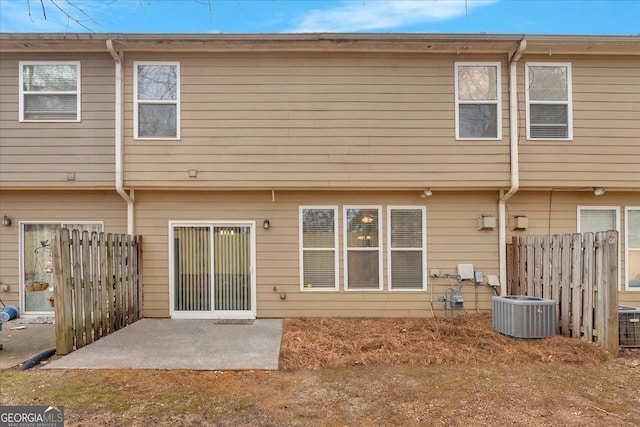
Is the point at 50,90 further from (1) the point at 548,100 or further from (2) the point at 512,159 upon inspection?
(1) the point at 548,100

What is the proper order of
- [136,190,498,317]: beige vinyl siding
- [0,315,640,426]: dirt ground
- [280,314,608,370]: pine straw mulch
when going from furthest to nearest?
1. [136,190,498,317]: beige vinyl siding
2. [280,314,608,370]: pine straw mulch
3. [0,315,640,426]: dirt ground

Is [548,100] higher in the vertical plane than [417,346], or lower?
higher

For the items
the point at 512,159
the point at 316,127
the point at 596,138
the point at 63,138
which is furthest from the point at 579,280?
the point at 63,138

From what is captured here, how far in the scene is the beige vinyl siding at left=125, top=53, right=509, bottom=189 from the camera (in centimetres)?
663

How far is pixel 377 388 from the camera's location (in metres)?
3.86

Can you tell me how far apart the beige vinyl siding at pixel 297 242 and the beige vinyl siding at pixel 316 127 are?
408 millimetres

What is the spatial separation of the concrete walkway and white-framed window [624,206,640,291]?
663 cm

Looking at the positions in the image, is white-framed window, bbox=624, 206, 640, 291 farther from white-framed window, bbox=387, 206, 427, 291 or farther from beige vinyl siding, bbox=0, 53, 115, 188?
beige vinyl siding, bbox=0, 53, 115, 188

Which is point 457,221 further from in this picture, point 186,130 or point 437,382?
point 186,130

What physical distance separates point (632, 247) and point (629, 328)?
2710 millimetres

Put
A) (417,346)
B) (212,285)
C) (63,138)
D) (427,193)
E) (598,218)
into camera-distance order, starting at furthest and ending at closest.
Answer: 1. (598,218)
2. (212,285)
3. (427,193)
4. (63,138)
5. (417,346)

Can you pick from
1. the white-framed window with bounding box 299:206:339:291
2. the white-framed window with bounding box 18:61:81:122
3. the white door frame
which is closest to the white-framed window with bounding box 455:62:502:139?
the white-framed window with bounding box 299:206:339:291

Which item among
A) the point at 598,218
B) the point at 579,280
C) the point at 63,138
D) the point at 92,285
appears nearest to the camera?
the point at 579,280

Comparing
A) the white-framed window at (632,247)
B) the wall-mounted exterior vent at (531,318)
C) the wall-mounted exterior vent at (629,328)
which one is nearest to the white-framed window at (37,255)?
the wall-mounted exterior vent at (531,318)
